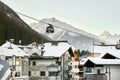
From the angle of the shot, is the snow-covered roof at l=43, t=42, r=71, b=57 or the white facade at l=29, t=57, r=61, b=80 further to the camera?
the snow-covered roof at l=43, t=42, r=71, b=57

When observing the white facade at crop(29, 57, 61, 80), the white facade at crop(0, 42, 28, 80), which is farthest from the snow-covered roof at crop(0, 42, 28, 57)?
the white facade at crop(29, 57, 61, 80)

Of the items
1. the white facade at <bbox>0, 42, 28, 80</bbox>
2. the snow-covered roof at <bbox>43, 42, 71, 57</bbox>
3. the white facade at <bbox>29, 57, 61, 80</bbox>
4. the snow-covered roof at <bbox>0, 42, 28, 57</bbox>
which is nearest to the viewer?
the white facade at <bbox>0, 42, 28, 80</bbox>

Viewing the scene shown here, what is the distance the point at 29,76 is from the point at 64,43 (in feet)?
44.4

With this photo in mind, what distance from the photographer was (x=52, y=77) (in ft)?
269

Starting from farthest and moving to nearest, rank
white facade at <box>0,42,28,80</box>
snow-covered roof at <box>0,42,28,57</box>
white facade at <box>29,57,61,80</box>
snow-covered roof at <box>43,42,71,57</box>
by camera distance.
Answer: snow-covered roof at <box>43,42,71,57</box>
white facade at <box>29,57,61,80</box>
snow-covered roof at <box>0,42,28,57</box>
white facade at <box>0,42,28,80</box>

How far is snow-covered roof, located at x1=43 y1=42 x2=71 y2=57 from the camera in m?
83.4

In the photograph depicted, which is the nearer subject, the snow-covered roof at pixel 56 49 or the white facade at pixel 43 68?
the white facade at pixel 43 68

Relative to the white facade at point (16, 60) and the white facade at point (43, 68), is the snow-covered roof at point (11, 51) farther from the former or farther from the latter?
the white facade at point (43, 68)

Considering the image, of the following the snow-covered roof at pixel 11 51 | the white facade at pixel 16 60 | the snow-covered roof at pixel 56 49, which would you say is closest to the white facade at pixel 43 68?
the snow-covered roof at pixel 56 49

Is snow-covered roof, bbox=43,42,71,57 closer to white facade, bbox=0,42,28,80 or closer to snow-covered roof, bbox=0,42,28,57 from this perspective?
white facade, bbox=0,42,28,80

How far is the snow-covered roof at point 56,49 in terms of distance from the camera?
83438 mm

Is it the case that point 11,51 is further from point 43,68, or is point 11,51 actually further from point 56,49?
point 56,49

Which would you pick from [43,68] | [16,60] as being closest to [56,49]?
[43,68]

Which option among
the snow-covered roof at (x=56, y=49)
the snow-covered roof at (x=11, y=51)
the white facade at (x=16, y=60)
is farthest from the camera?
the snow-covered roof at (x=56, y=49)
